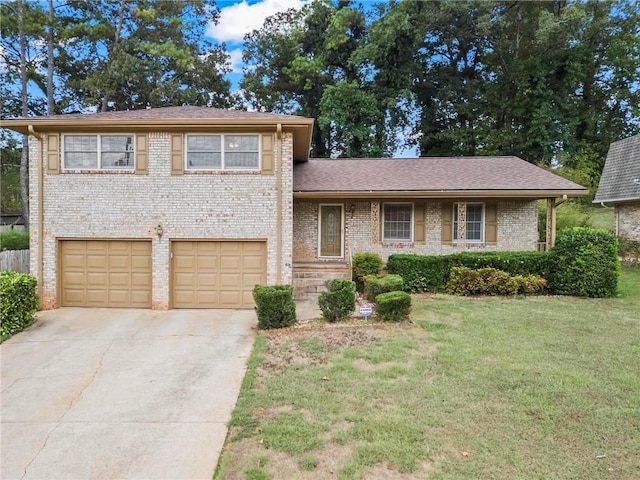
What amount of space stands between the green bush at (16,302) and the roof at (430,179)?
24.2 feet

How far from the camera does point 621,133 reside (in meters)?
26.8

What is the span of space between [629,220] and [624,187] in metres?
1.57

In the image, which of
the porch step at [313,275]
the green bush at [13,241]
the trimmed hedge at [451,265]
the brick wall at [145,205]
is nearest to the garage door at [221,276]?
the brick wall at [145,205]

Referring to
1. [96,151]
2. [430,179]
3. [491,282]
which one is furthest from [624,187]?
[96,151]

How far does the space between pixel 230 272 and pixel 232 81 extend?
22.8 meters

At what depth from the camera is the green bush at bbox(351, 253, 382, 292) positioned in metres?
11.6

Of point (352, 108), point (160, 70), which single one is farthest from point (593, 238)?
point (160, 70)

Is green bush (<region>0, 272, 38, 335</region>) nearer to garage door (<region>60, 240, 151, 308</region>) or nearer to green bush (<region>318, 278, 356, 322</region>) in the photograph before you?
garage door (<region>60, 240, 151, 308</region>)

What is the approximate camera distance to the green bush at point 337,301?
8.11m

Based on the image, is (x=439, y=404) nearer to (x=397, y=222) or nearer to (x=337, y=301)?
(x=337, y=301)

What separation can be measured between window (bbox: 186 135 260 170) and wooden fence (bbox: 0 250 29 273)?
5686 millimetres

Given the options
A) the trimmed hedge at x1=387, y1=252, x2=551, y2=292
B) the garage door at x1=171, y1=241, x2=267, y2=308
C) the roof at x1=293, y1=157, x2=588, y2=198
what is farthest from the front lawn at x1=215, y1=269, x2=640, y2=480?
the roof at x1=293, y1=157, x2=588, y2=198

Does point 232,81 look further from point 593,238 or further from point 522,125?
point 593,238

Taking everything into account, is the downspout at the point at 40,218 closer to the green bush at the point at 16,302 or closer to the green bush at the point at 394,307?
the green bush at the point at 16,302
